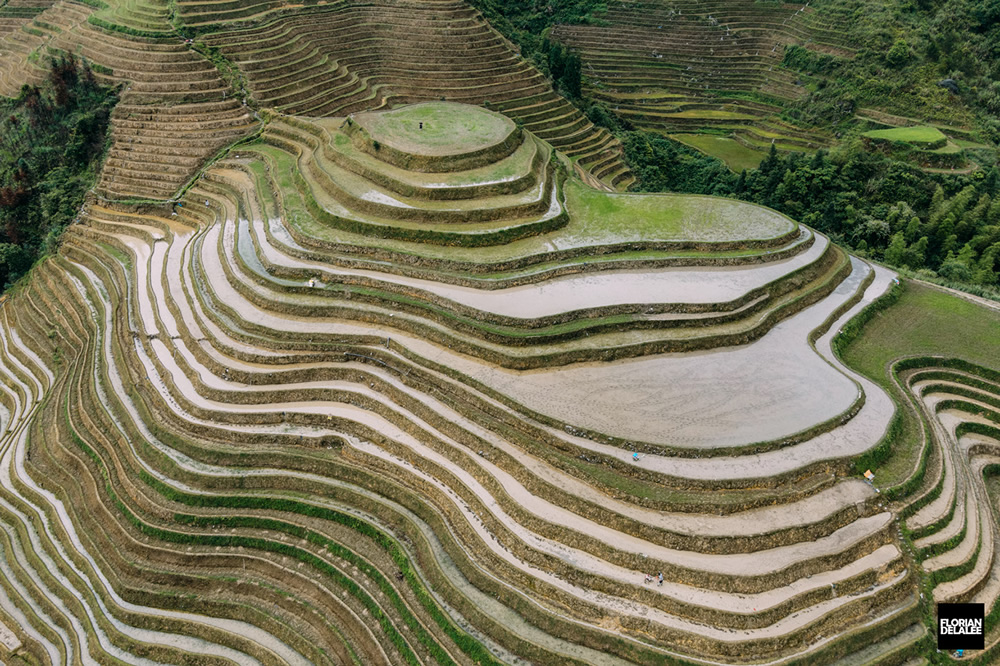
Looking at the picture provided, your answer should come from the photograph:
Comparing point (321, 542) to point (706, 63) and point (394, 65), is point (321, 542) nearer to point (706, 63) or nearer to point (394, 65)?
point (394, 65)

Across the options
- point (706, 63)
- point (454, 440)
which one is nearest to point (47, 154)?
point (454, 440)

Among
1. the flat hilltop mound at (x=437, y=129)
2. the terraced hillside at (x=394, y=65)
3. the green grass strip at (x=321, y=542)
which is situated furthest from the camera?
the terraced hillside at (x=394, y=65)

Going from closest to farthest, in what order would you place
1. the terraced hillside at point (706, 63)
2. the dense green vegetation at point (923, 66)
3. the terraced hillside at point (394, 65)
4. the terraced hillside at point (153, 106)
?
1. the terraced hillside at point (153, 106)
2. the terraced hillside at point (394, 65)
3. the dense green vegetation at point (923, 66)
4. the terraced hillside at point (706, 63)

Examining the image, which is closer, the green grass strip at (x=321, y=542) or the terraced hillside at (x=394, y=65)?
the green grass strip at (x=321, y=542)

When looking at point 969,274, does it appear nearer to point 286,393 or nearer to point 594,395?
point 594,395

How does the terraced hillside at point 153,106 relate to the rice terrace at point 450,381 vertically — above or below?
above

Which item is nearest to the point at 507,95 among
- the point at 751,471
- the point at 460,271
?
the point at 460,271

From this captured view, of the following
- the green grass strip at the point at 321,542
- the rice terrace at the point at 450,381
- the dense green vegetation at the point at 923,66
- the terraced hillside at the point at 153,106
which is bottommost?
the green grass strip at the point at 321,542

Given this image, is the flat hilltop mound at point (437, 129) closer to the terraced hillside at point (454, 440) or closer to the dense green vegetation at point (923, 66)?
the terraced hillside at point (454, 440)

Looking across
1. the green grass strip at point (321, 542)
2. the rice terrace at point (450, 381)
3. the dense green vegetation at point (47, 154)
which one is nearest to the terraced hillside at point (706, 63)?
the rice terrace at point (450, 381)
